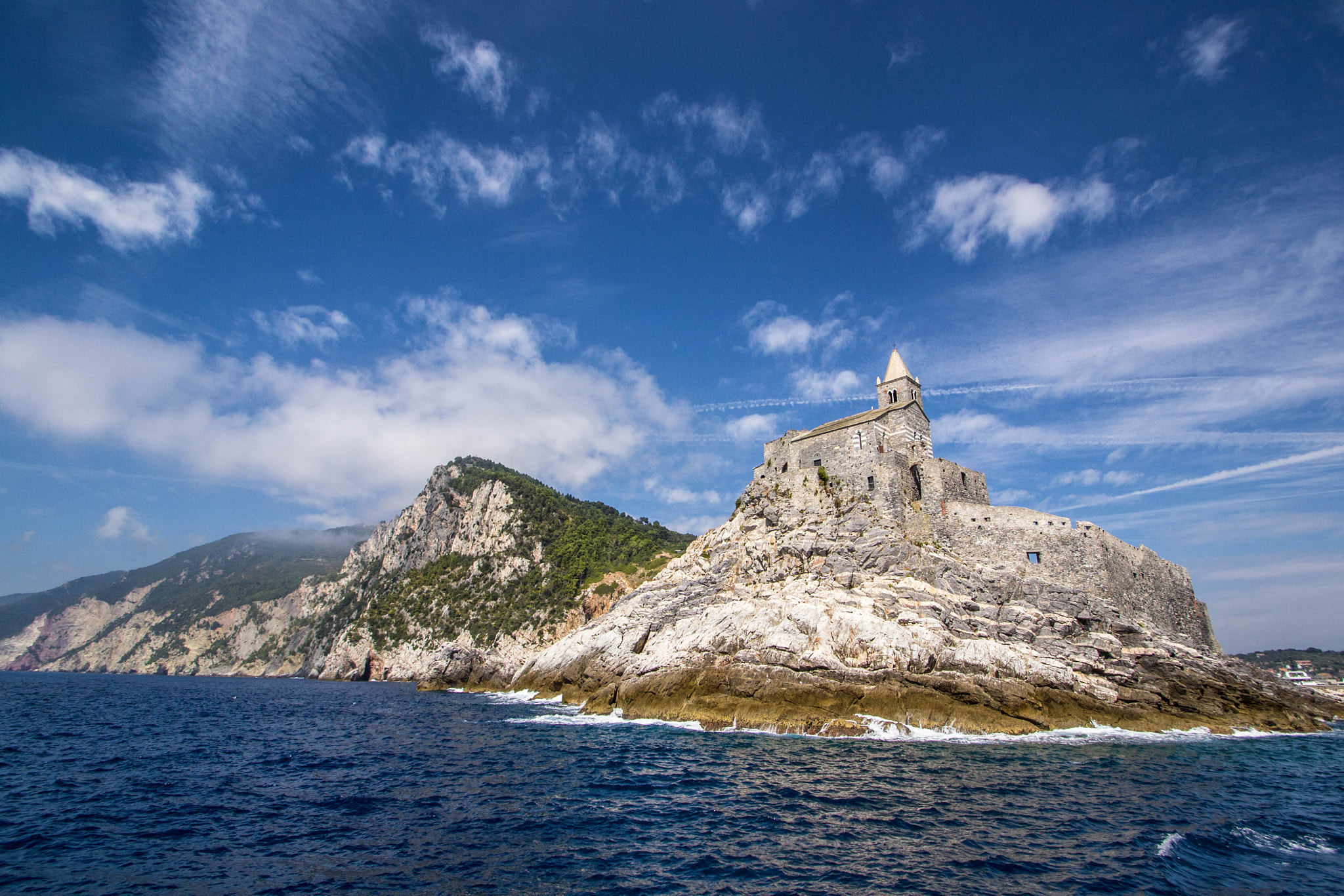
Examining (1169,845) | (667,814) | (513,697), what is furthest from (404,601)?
(1169,845)

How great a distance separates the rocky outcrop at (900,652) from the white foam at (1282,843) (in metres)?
14.7

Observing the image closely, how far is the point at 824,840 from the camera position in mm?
15195

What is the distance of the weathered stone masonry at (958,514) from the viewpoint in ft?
134

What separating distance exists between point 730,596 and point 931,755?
69.5 ft

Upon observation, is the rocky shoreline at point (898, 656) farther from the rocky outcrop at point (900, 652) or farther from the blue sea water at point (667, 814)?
the blue sea water at point (667, 814)

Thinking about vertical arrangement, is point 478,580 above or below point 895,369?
below

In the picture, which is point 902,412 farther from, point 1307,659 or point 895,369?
point 1307,659

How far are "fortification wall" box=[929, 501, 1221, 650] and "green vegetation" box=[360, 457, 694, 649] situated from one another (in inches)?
1738

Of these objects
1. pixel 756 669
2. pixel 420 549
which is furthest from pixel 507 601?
pixel 756 669

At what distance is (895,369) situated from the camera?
51.5 m

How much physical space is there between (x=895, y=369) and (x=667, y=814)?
4287 centimetres

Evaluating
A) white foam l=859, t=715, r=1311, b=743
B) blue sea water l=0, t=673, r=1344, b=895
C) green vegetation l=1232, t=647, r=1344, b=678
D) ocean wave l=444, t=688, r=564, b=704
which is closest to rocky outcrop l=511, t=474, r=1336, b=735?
white foam l=859, t=715, r=1311, b=743

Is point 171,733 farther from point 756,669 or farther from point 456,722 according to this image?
point 756,669

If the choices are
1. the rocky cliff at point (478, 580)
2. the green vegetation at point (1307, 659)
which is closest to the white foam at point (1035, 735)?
the rocky cliff at point (478, 580)
